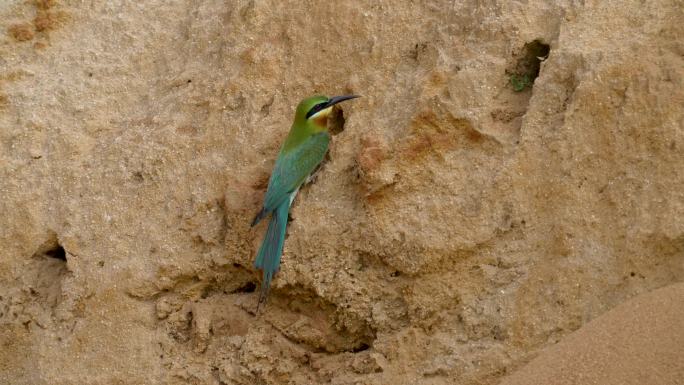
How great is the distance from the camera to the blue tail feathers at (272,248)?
12.3ft

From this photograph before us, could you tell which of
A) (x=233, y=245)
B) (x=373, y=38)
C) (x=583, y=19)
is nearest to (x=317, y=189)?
(x=233, y=245)

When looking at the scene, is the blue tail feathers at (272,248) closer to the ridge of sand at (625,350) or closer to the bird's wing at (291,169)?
the bird's wing at (291,169)

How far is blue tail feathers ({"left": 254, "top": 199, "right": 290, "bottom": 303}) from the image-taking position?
12.3 ft

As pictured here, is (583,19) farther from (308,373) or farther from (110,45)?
(110,45)

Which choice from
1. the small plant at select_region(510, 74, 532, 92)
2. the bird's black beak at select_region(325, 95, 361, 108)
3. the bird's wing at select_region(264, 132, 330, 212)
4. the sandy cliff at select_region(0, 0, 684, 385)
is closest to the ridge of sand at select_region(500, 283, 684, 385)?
the sandy cliff at select_region(0, 0, 684, 385)

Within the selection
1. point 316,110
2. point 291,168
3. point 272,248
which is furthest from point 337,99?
point 272,248

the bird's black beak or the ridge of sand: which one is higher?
the bird's black beak

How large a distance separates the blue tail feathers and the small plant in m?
0.96

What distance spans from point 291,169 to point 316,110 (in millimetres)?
291

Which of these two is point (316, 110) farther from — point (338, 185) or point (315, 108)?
point (338, 185)

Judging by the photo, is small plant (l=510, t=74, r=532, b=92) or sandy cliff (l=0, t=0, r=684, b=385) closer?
sandy cliff (l=0, t=0, r=684, b=385)

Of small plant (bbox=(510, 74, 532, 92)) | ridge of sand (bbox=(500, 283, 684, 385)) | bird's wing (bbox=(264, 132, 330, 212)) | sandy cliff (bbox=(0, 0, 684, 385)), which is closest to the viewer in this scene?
ridge of sand (bbox=(500, 283, 684, 385))

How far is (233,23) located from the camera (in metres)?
4.30

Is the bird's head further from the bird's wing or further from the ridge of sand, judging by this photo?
the ridge of sand
